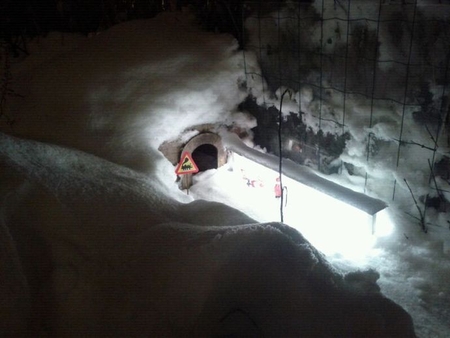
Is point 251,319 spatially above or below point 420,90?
below

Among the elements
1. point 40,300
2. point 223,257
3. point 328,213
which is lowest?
point 328,213

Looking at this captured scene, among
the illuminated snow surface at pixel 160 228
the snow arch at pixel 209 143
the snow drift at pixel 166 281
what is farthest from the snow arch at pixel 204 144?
the snow drift at pixel 166 281

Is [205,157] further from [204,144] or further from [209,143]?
[209,143]

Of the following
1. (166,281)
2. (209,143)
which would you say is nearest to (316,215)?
(209,143)

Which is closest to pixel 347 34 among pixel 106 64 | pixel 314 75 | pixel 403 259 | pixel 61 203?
pixel 314 75

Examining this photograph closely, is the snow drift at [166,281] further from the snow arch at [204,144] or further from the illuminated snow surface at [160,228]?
the snow arch at [204,144]

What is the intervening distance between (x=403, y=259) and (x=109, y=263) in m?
3.87

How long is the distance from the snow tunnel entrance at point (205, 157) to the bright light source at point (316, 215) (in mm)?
710

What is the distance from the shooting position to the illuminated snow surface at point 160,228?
304 cm

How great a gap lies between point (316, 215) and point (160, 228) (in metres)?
3.57

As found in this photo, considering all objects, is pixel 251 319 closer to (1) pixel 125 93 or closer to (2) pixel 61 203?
(2) pixel 61 203

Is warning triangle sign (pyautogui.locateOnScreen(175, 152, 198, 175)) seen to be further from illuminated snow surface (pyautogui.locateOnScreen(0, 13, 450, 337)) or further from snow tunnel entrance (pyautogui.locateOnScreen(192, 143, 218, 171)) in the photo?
snow tunnel entrance (pyautogui.locateOnScreen(192, 143, 218, 171))

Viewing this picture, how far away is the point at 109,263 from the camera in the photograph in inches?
142

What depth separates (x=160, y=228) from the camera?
3.80m
